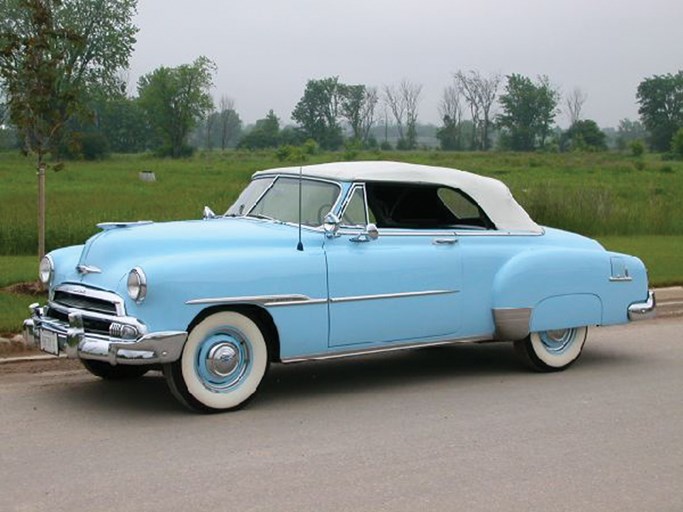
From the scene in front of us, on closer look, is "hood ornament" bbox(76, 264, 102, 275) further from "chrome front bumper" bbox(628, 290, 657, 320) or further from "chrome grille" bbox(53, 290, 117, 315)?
"chrome front bumper" bbox(628, 290, 657, 320)

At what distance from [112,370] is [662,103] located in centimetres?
11724

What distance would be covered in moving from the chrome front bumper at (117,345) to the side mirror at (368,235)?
4.89ft

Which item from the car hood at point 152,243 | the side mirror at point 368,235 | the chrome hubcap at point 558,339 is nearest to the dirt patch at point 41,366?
the car hood at point 152,243

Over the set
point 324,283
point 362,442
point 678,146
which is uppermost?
point 678,146

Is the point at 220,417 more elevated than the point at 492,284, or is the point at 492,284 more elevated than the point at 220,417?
the point at 492,284

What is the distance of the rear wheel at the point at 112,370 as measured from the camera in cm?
750

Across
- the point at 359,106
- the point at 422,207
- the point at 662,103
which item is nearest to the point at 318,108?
the point at 359,106

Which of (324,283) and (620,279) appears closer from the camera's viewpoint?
(324,283)

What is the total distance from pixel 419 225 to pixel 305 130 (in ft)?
307

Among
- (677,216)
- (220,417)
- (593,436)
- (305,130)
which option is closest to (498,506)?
(593,436)

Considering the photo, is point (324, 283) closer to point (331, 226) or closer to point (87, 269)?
point (331, 226)

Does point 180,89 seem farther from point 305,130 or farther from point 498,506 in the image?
point 498,506

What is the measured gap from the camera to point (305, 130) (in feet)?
331

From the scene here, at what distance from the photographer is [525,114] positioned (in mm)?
104750
